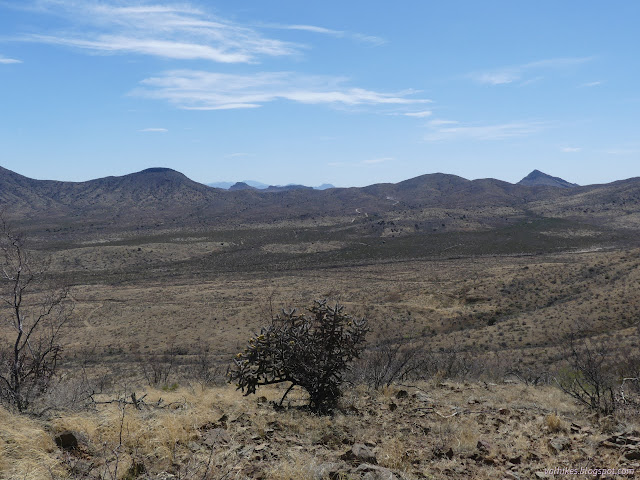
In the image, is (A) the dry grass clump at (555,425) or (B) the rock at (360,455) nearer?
(B) the rock at (360,455)

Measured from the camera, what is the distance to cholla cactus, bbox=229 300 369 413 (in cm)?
727

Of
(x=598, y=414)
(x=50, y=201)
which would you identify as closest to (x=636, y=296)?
(x=598, y=414)

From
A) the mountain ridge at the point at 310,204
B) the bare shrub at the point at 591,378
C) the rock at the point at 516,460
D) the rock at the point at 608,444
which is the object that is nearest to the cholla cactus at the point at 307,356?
the rock at the point at 516,460

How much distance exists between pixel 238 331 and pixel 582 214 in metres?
99.6

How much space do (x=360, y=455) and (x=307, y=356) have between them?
7.89 feet

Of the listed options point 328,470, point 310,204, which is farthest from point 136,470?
point 310,204

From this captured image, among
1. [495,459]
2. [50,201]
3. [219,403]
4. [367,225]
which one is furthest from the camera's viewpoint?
[50,201]

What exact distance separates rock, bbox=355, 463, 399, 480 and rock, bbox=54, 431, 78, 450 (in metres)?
3.37

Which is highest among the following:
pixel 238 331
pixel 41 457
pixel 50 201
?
pixel 50 201

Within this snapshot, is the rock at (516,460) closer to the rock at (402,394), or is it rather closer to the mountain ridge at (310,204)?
the rock at (402,394)

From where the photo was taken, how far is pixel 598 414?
264 inches

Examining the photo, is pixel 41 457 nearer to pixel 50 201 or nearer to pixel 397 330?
pixel 397 330

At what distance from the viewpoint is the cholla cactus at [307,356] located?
727 cm

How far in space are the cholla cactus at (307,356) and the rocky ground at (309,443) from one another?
43 cm
